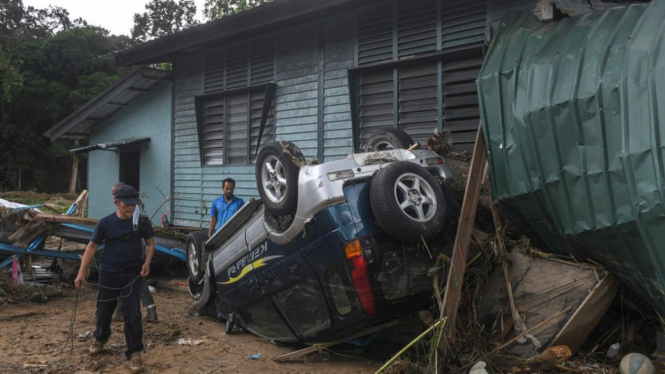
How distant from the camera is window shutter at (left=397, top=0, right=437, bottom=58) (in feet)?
21.9

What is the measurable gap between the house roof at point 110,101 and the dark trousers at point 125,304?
625cm

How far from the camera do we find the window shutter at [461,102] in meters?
6.32

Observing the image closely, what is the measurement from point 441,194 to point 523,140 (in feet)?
2.52

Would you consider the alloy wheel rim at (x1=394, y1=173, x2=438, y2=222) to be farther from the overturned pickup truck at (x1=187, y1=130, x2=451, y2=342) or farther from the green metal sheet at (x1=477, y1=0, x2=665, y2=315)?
the green metal sheet at (x1=477, y1=0, x2=665, y2=315)

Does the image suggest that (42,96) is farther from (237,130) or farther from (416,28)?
(416,28)

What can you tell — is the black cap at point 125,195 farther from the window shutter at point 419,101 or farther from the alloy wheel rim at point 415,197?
the window shutter at point 419,101

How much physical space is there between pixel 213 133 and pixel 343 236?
6.45m

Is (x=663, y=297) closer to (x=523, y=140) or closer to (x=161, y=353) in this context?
(x=523, y=140)

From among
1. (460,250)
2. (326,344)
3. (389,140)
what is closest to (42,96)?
(389,140)

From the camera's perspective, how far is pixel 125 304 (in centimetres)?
496

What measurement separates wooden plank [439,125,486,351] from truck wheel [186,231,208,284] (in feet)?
11.8

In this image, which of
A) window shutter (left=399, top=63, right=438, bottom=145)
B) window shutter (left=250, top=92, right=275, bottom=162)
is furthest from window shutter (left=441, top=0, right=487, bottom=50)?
window shutter (left=250, top=92, right=275, bottom=162)

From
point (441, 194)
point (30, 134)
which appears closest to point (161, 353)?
point (441, 194)

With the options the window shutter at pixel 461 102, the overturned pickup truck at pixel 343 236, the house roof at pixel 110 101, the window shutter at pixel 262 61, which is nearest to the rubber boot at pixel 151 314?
the overturned pickup truck at pixel 343 236
